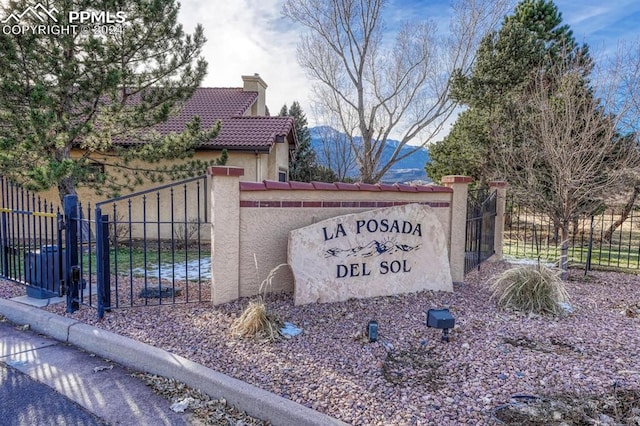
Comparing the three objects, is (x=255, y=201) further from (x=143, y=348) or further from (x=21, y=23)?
(x=21, y=23)

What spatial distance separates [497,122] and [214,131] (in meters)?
9.01

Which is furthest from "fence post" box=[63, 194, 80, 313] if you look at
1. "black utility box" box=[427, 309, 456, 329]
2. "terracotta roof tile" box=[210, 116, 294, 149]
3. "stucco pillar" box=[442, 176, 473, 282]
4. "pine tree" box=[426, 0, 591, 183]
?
"pine tree" box=[426, 0, 591, 183]

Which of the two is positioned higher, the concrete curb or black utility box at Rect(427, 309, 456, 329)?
black utility box at Rect(427, 309, 456, 329)

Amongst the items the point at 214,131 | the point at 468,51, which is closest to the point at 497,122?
the point at 468,51

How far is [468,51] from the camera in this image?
16922 millimetres

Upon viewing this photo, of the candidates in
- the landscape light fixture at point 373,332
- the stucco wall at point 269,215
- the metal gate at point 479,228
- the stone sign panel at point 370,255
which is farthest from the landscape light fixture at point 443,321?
the metal gate at point 479,228

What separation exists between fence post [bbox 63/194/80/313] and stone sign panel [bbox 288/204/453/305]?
96.8 inches

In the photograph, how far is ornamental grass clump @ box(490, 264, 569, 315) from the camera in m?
4.80

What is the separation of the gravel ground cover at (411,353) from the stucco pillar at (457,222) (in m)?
0.96

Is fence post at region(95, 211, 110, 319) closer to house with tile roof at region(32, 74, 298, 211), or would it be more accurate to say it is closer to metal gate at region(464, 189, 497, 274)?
metal gate at region(464, 189, 497, 274)

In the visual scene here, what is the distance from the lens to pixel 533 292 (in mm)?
4895

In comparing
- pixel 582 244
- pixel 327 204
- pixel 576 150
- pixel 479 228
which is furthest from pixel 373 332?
pixel 582 244

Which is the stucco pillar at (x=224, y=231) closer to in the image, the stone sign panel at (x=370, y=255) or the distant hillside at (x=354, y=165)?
the stone sign panel at (x=370, y=255)

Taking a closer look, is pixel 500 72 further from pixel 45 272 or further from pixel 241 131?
pixel 45 272
